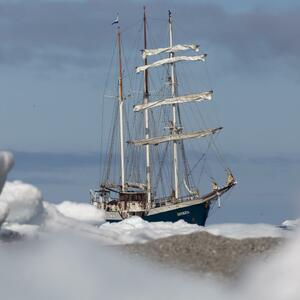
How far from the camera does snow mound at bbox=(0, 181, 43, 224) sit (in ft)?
245

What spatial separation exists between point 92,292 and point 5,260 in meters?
8.72

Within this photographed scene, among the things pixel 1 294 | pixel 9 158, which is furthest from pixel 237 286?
pixel 9 158

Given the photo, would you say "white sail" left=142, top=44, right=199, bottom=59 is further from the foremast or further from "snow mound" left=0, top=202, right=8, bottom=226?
"snow mound" left=0, top=202, right=8, bottom=226

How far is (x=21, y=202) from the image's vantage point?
75.6 meters

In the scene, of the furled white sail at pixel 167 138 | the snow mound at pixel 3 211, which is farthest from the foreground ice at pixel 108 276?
the furled white sail at pixel 167 138

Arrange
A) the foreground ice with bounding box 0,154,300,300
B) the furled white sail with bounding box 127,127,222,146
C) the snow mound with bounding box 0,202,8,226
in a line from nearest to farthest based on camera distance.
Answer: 1. the foreground ice with bounding box 0,154,300,300
2. the snow mound with bounding box 0,202,8,226
3. the furled white sail with bounding box 127,127,222,146

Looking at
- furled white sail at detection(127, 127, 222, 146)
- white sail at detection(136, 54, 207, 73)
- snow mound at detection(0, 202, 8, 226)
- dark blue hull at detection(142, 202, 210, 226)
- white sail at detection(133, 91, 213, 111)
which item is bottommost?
snow mound at detection(0, 202, 8, 226)

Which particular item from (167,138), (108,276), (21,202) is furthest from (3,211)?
(167,138)

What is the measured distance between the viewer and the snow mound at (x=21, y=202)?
74.7m

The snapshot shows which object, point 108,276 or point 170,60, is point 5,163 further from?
point 170,60

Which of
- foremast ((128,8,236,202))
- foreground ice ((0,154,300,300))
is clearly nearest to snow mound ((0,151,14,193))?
foreground ice ((0,154,300,300))

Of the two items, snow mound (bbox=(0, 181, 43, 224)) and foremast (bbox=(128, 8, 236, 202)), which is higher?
foremast (bbox=(128, 8, 236, 202))

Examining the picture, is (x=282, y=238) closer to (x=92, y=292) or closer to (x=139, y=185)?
(x=92, y=292)

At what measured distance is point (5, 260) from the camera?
56938mm
